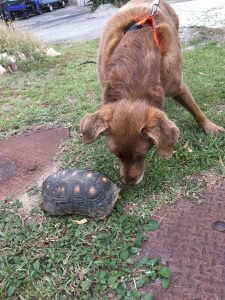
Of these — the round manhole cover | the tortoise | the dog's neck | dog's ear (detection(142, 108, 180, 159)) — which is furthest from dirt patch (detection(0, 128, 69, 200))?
dog's ear (detection(142, 108, 180, 159))

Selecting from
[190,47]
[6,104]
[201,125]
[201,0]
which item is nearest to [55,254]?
[201,125]

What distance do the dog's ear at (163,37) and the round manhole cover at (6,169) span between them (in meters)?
2.12

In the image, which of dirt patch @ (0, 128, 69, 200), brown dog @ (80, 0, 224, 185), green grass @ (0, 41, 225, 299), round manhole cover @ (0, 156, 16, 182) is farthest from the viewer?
round manhole cover @ (0, 156, 16, 182)

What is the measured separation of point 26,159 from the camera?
4.59 metres

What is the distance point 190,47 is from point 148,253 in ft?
21.7

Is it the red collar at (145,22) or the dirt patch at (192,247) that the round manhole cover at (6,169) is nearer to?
the dirt patch at (192,247)

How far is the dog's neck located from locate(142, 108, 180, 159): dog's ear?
12.4 inches

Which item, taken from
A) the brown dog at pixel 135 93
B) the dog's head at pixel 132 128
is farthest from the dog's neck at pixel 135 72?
the dog's head at pixel 132 128

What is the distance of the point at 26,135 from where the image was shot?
17.2ft

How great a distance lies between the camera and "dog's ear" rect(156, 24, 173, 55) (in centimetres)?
373

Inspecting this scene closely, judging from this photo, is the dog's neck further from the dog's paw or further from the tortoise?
the dog's paw

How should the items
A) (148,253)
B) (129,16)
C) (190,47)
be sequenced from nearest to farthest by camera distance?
1. (148,253)
2. (129,16)
3. (190,47)

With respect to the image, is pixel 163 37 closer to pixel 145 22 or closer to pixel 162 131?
pixel 145 22

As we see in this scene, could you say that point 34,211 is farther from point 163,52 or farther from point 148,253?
point 163,52
